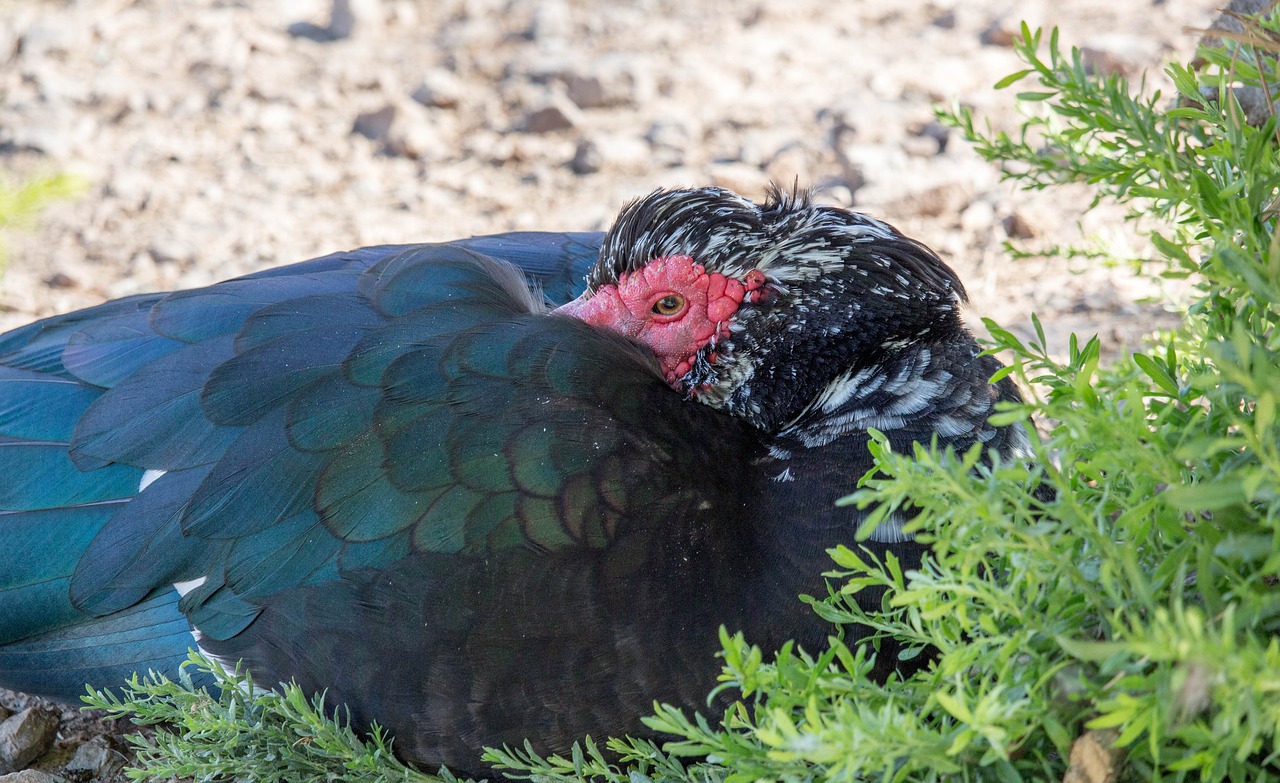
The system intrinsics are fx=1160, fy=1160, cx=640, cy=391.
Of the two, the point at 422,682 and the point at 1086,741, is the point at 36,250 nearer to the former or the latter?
the point at 422,682

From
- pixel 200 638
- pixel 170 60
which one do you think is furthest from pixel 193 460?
pixel 170 60

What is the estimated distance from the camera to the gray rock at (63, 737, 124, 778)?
2.75 meters

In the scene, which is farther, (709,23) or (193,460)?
(709,23)

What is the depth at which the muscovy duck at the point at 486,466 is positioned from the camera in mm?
2254

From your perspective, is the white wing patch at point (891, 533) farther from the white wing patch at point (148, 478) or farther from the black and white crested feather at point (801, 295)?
the white wing patch at point (148, 478)

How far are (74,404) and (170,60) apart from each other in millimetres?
4451

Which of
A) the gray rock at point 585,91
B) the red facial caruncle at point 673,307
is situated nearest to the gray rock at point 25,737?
the red facial caruncle at point 673,307

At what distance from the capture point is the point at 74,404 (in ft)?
8.95

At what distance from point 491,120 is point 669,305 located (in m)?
3.71

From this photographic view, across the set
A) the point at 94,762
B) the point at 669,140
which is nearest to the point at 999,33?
the point at 669,140

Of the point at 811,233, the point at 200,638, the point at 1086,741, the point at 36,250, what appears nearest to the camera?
the point at 1086,741

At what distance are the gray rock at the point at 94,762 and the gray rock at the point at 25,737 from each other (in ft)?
0.30

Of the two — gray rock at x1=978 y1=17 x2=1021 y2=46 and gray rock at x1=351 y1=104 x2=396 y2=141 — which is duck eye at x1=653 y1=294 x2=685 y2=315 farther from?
gray rock at x1=978 y1=17 x2=1021 y2=46

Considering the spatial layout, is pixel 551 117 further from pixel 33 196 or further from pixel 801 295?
pixel 801 295
